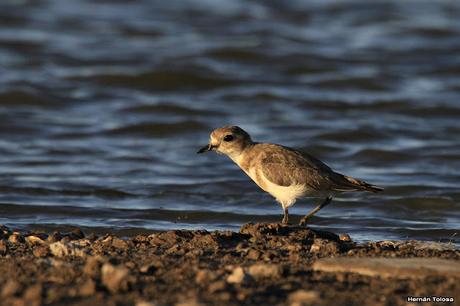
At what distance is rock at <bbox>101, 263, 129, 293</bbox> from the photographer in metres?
5.97

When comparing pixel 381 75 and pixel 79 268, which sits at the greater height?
pixel 381 75

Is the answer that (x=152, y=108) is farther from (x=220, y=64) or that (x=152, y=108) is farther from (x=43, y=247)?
(x=43, y=247)

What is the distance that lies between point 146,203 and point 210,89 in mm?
7219

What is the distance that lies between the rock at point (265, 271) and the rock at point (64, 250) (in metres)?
1.49

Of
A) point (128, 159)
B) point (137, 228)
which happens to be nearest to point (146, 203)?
point (137, 228)

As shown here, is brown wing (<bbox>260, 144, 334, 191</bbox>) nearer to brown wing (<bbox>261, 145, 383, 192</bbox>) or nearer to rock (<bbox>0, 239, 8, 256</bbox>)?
brown wing (<bbox>261, 145, 383, 192</bbox>)

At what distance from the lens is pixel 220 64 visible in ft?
65.8

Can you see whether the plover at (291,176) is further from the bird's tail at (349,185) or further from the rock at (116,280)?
the rock at (116,280)

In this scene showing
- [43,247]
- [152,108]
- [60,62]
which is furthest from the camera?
[60,62]

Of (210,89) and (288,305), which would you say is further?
(210,89)

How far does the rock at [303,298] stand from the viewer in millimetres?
5746

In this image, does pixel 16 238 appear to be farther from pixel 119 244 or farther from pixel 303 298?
pixel 303 298

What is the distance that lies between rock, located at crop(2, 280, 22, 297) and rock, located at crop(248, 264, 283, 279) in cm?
148

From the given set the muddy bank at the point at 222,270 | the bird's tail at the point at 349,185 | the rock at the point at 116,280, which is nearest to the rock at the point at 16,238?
the muddy bank at the point at 222,270
